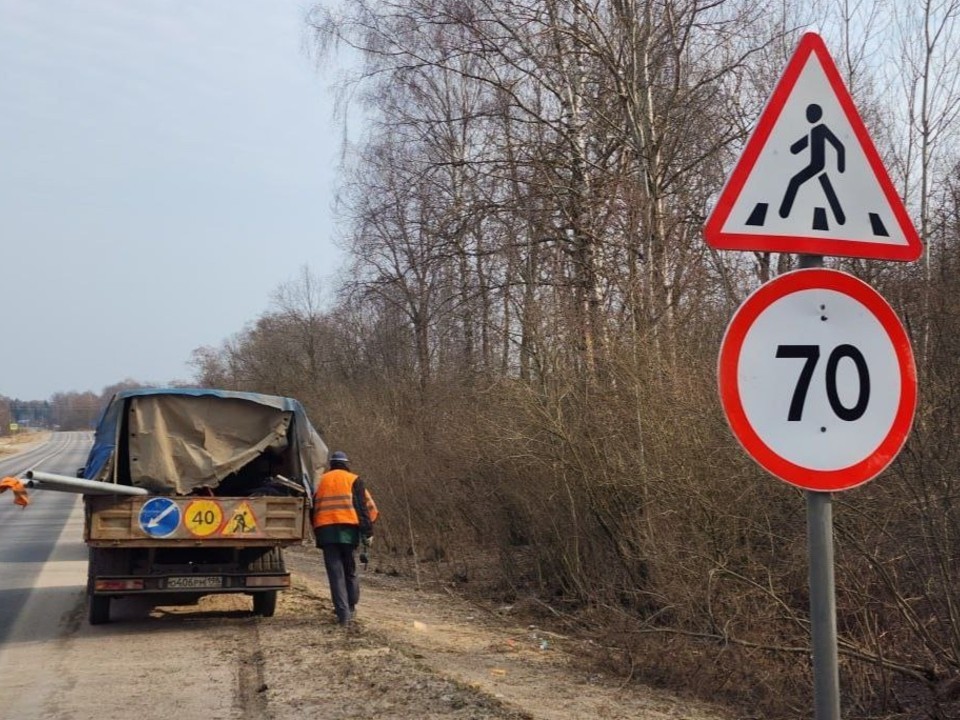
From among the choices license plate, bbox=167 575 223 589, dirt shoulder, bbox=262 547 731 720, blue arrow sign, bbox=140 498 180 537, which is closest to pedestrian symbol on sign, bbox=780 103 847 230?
dirt shoulder, bbox=262 547 731 720

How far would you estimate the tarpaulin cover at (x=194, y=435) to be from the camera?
11.0 metres

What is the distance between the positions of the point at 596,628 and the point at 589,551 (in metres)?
2.13

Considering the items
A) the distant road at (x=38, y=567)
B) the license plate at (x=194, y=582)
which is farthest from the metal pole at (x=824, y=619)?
the distant road at (x=38, y=567)

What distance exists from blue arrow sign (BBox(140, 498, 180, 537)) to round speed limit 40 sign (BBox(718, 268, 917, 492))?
26.9 ft

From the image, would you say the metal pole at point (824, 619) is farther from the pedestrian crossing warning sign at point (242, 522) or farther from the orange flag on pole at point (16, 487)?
the pedestrian crossing warning sign at point (242, 522)

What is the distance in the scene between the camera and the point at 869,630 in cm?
698

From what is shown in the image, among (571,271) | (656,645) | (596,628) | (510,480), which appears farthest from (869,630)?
(571,271)

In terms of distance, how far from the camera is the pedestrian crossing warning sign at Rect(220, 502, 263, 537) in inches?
404

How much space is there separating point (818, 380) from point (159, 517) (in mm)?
8395

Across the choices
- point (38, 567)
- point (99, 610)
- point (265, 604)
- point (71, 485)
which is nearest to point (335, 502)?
point (265, 604)

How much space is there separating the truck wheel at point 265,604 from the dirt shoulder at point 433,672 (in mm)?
142

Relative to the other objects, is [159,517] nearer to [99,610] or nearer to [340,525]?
[99,610]

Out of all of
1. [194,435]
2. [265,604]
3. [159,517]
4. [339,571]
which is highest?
[194,435]

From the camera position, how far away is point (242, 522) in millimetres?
10312
